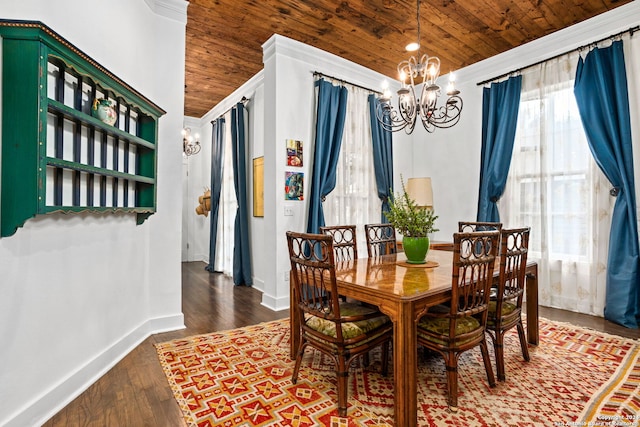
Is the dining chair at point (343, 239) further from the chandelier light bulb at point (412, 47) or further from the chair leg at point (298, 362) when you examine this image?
the chandelier light bulb at point (412, 47)

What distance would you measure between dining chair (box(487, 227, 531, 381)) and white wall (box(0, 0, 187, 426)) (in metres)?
2.66

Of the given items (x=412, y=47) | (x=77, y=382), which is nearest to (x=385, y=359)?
(x=77, y=382)

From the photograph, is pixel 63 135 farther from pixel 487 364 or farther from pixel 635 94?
pixel 635 94

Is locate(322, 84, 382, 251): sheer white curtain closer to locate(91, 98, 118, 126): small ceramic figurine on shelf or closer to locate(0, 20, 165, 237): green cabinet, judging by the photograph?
locate(0, 20, 165, 237): green cabinet

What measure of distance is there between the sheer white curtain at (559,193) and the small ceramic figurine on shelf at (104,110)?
4252 millimetres

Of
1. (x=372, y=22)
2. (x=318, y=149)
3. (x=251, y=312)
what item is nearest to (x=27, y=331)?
(x=251, y=312)

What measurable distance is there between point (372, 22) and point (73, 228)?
3.29 meters

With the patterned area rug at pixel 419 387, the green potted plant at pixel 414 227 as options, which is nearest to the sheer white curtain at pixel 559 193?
the patterned area rug at pixel 419 387

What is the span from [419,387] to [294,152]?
280cm

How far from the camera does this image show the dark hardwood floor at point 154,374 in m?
1.79

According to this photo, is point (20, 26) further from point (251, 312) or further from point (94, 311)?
point (251, 312)

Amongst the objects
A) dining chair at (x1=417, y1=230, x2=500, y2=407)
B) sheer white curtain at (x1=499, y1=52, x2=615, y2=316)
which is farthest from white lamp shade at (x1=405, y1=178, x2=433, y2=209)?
dining chair at (x1=417, y1=230, x2=500, y2=407)

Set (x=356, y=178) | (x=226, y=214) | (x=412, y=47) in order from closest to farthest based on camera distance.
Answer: (x=412, y=47) → (x=356, y=178) → (x=226, y=214)

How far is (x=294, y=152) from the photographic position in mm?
3959
